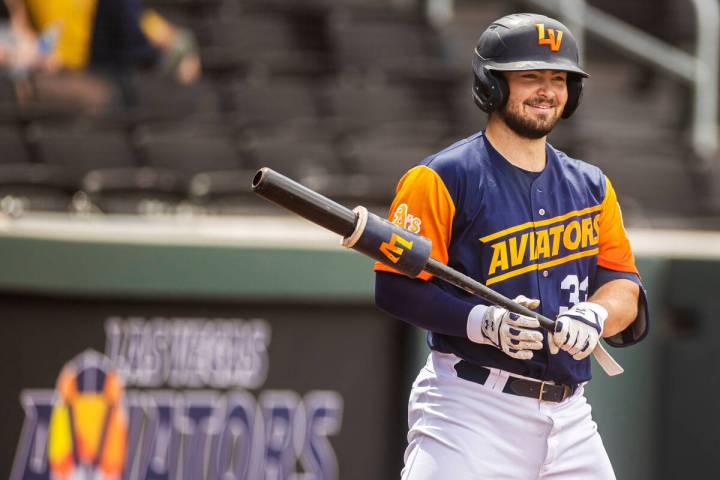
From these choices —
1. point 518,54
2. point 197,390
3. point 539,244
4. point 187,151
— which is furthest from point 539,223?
point 187,151

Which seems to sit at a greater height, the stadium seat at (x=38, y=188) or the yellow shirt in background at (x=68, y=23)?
the yellow shirt in background at (x=68, y=23)

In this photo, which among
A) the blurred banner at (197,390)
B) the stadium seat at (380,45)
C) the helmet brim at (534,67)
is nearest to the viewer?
the helmet brim at (534,67)

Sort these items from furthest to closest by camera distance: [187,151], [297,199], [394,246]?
1. [187,151]
2. [394,246]
3. [297,199]

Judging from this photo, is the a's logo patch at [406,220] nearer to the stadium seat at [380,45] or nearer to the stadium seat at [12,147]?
the stadium seat at [12,147]

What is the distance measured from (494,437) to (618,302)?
46 centimetres

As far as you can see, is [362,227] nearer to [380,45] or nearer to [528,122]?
[528,122]

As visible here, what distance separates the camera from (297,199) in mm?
2615

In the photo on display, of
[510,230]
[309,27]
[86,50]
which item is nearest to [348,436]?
[510,230]

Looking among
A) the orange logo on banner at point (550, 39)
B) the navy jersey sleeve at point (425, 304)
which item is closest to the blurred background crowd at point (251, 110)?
the navy jersey sleeve at point (425, 304)

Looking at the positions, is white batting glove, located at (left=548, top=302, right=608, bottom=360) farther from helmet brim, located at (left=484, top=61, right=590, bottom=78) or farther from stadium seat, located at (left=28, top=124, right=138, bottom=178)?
stadium seat, located at (left=28, top=124, right=138, bottom=178)

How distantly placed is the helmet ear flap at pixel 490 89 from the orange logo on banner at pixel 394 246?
459 mm

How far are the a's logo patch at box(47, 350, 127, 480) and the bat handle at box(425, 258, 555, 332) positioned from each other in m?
1.89

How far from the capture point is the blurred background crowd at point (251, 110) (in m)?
6.55

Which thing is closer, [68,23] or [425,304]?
[425,304]
